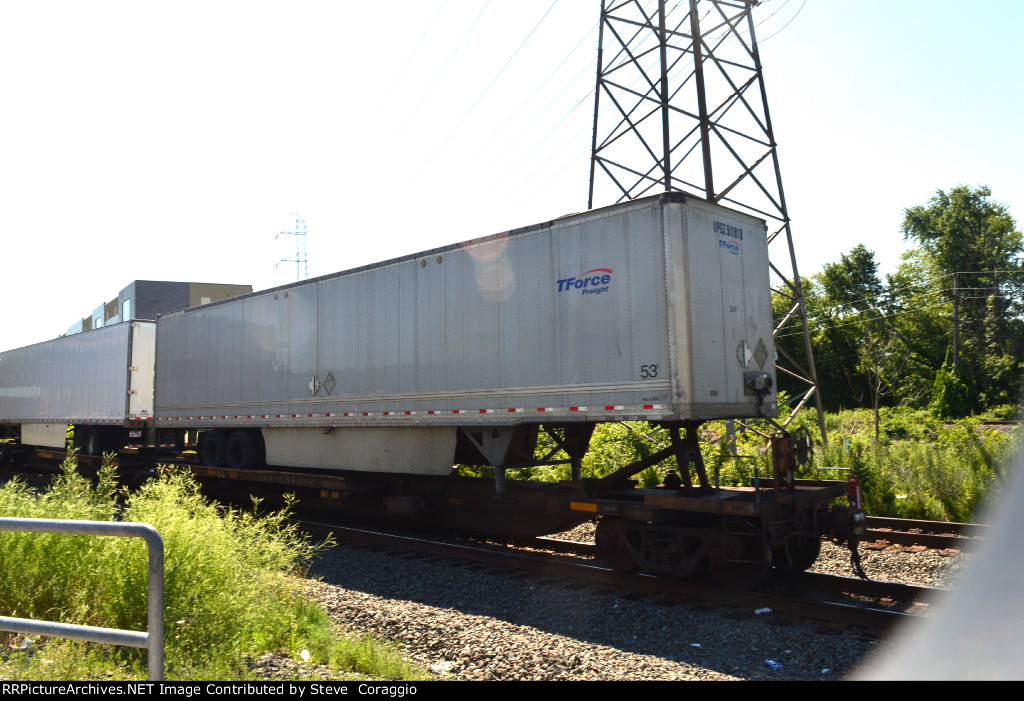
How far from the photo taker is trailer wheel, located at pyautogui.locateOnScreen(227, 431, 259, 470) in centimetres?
1355

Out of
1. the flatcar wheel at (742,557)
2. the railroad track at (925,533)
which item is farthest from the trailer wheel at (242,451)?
the railroad track at (925,533)

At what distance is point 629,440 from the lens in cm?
Answer: 1622

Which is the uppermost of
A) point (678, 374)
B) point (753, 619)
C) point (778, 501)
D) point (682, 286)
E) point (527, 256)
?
point (527, 256)

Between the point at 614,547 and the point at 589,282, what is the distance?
3.19 m

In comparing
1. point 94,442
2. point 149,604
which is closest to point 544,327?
point 149,604

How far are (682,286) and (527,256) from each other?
2206 mm

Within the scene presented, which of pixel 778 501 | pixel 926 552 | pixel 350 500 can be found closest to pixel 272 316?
pixel 350 500

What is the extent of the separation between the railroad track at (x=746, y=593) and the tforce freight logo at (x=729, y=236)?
153 inches

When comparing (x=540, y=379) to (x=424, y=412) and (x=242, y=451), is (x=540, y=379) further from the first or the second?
(x=242, y=451)

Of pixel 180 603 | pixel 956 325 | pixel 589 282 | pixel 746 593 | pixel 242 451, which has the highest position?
pixel 956 325

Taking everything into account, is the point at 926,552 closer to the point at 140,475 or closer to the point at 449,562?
the point at 449,562

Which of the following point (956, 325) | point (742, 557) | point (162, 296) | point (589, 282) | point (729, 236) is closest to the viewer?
point (742, 557)

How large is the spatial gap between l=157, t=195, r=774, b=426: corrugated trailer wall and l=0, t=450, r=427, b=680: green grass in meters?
3.65

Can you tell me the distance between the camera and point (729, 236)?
821cm
